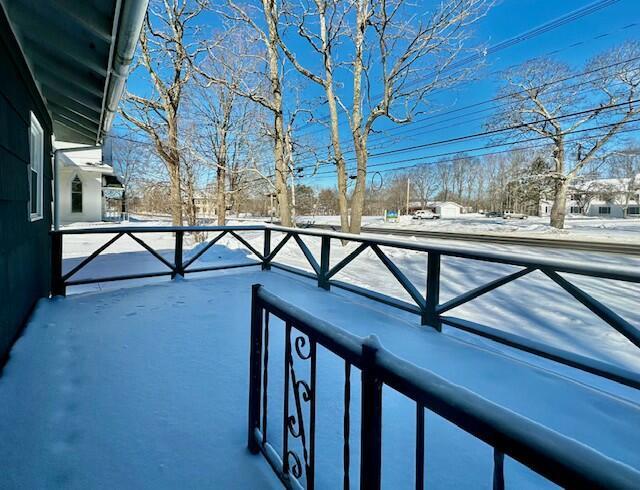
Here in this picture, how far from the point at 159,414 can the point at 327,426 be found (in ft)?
3.02

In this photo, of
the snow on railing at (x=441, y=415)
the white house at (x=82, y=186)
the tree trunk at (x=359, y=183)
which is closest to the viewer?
the snow on railing at (x=441, y=415)

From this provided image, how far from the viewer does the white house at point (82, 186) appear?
1620cm

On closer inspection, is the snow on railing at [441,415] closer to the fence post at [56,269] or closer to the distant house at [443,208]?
the fence post at [56,269]

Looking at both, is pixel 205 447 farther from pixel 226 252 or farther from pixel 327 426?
pixel 226 252

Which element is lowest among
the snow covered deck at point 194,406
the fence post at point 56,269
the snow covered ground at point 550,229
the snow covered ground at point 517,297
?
the snow covered deck at point 194,406

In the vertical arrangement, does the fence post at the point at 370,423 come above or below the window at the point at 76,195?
below

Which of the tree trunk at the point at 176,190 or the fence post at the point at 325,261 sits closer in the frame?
the fence post at the point at 325,261

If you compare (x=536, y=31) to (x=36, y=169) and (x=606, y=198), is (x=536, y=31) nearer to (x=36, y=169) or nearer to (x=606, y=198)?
(x=36, y=169)

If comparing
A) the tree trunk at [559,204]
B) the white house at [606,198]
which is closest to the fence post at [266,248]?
the tree trunk at [559,204]

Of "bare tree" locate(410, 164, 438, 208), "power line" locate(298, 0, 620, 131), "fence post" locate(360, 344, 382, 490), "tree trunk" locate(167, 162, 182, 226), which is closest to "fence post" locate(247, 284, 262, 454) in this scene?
"fence post" locate(360, 344, 382, 490)

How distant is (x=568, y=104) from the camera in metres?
17.9

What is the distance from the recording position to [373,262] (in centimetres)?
767

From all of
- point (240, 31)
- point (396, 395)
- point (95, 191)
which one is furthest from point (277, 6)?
point (95, 191)

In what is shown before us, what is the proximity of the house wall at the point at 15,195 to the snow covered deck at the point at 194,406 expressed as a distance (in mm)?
293
